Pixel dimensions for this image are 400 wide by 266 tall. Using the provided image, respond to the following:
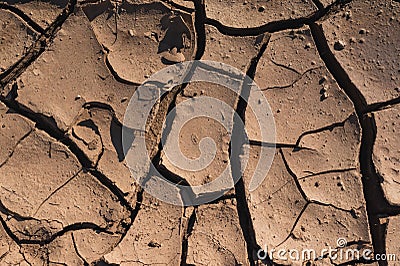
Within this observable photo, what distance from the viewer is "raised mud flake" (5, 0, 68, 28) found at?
343cm

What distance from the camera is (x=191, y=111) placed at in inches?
130

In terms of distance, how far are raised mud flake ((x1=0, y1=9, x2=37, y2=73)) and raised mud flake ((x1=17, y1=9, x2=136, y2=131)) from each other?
0.14 metres

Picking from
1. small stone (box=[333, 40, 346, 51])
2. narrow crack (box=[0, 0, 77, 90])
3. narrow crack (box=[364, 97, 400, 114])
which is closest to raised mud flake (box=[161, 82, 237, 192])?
small stone (box=[333, 40, 346, 51])

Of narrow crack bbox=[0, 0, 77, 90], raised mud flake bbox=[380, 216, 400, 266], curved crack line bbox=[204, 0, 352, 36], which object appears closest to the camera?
raised mud flake bbox=[380, 216, 400, 266]

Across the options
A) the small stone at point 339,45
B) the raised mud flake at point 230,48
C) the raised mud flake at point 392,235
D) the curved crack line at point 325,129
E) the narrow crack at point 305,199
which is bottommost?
the raised mud flake at point 392,235

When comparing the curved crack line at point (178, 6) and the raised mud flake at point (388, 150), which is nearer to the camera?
the raised mud flake at point (388, 150)

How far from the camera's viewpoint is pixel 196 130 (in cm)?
332

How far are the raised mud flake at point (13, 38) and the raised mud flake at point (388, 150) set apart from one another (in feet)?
7.80

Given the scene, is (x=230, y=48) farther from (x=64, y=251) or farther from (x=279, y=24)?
(x=64, y=251)

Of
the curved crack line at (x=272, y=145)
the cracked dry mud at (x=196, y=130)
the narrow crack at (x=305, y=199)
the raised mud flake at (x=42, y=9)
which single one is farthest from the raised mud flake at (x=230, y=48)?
the raised mud flake at (x=42, y=9)

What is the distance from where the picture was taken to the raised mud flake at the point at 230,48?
10.9 ft

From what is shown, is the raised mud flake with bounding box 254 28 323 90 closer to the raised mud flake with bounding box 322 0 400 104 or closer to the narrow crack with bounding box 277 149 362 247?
the raised mud flake with bounding box 322 0 400 104

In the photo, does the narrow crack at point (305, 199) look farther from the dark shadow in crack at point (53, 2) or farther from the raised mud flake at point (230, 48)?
the dark shadow in crack at point (53, 2)

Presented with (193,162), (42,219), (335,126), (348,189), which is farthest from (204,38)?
(42,219)
